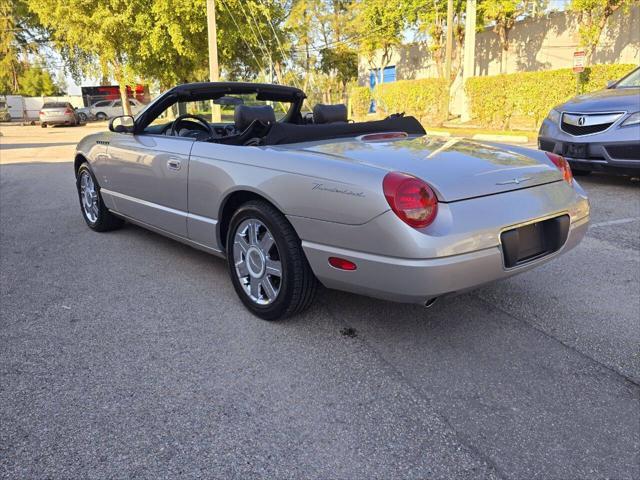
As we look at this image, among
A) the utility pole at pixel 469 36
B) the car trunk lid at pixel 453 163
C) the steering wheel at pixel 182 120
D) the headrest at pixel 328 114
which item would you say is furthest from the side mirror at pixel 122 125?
the utility pole at pixel 469 36

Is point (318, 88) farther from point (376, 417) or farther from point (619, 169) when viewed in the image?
point (376, 417)

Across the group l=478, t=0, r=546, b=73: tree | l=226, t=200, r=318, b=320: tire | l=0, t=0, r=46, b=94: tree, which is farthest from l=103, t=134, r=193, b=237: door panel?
l=0, t=0, r=46, b=94: tree

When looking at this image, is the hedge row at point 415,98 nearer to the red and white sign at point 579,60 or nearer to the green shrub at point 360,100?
the green shrub at point 360,100

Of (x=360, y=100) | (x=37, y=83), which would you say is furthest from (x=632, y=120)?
(x=37, y=83)

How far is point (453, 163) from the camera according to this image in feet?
9.12

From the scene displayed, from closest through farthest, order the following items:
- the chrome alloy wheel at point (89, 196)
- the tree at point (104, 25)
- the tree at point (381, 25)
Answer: the chrome alloy wheel at point (89, 196) → the tree at point (104, 25) → the tree at point (381, 25)

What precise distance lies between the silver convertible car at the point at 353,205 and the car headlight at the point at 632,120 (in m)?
3.49

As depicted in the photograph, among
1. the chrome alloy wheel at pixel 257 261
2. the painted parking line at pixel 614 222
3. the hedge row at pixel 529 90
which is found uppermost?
the hedge row at pixel 529 90

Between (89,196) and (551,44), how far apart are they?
77.7ft

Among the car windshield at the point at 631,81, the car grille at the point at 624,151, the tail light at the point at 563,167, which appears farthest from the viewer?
the car windshield at the point at 631,81

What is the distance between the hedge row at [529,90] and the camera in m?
13.9

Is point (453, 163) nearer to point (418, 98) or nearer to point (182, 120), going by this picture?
point (182, 120)

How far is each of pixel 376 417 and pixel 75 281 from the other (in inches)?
107

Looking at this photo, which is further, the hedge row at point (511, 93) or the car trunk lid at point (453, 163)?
the hedge row at point (511, 93)
